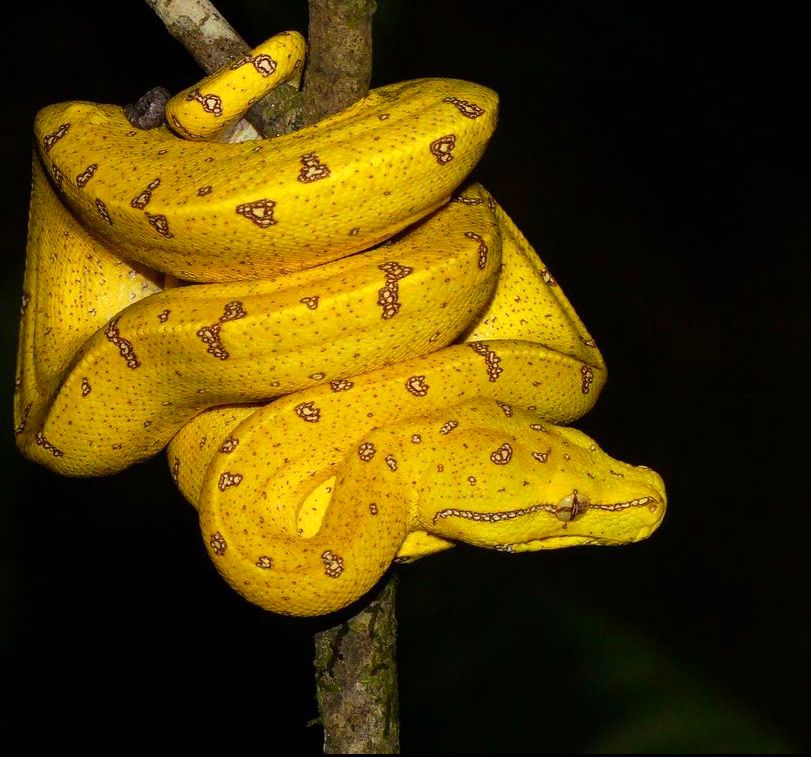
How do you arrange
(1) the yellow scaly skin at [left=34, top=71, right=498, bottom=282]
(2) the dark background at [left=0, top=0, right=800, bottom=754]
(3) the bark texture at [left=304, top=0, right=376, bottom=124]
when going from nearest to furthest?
1. (1) the yellow scaly skin at [left=34, top=71, right=498, bottom=282]
2. (3) the bark texture at [left=304, top=0, right=376, bottom=124]
3. (2) the dark background at [left=0, top=0, right=800, bottom=754]

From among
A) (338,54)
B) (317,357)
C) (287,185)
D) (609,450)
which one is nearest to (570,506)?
(317,357)

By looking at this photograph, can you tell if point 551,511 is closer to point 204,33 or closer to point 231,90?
point 231,90

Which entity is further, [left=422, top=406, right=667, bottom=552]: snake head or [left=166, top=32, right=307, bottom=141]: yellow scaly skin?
[left=422, top=406, right=667, bottom=552]: snake head

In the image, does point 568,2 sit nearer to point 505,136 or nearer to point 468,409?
point 505,136

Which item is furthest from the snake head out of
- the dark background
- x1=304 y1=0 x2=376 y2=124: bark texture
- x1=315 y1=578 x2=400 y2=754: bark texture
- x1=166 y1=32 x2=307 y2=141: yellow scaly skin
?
A: the dark background

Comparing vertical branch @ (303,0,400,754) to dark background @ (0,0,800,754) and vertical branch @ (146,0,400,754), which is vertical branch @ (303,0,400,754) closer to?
vertical branch @ (146,0,400,754)

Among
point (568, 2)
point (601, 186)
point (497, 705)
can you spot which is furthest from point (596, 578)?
point (568, 2)

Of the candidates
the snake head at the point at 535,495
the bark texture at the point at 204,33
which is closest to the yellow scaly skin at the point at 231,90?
the bark texture at the point at 204,33
